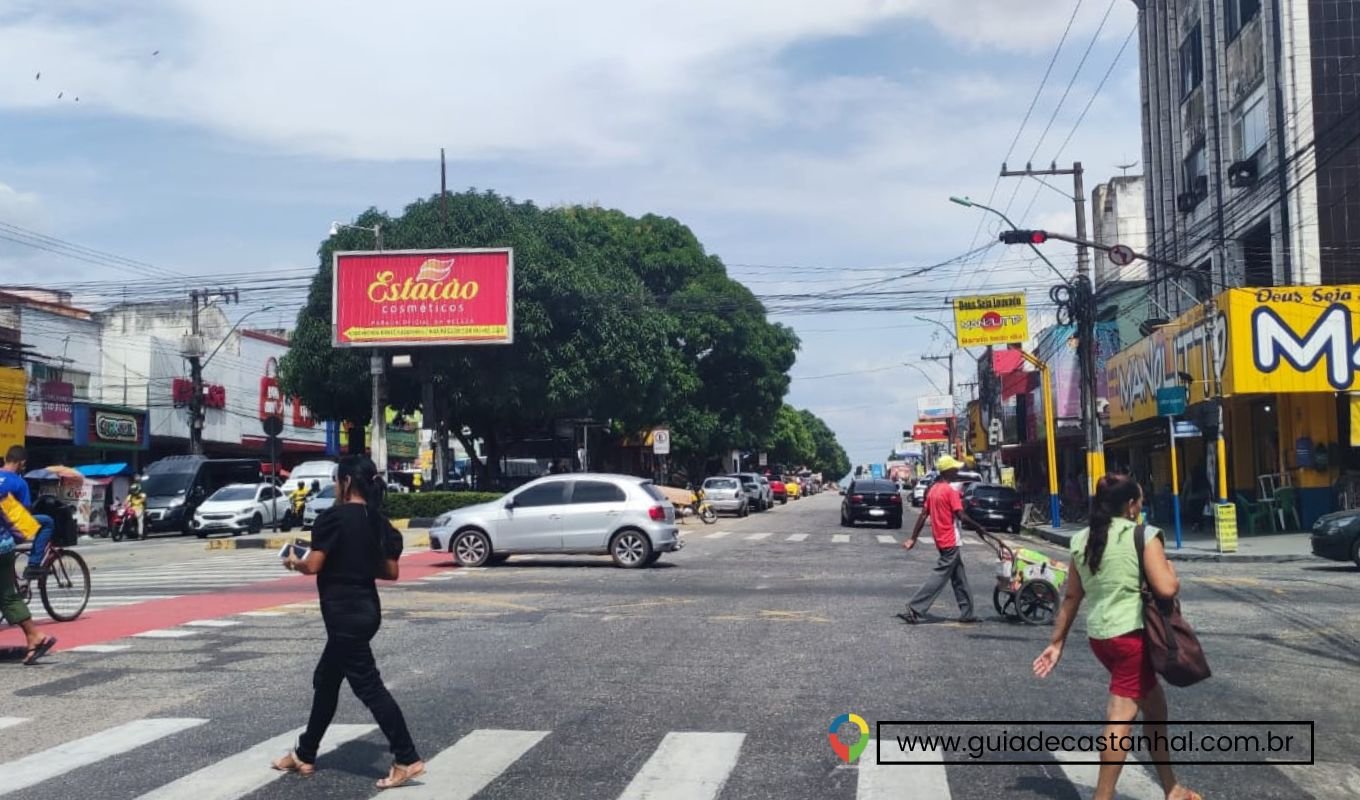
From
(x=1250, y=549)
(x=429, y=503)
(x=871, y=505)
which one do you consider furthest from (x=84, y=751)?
(x=871, y=505)

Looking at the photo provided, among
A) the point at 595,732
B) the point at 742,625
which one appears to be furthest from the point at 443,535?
the point at 595,732

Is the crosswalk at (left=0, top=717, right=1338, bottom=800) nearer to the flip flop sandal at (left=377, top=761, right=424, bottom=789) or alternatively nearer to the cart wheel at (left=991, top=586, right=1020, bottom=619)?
the flip flop sandal at (left=377, top=761, right=424, bottom=789)

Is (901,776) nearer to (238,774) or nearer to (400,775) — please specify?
(400,775)

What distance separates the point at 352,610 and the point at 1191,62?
41.9 m

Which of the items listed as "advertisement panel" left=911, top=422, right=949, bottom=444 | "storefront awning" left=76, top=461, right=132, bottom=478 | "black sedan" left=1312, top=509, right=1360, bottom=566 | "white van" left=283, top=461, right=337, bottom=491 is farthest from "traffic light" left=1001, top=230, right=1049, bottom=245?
"advertisement panel" left=911, top=422, right=949, bottom=444

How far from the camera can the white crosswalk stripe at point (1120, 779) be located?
6.75 metres

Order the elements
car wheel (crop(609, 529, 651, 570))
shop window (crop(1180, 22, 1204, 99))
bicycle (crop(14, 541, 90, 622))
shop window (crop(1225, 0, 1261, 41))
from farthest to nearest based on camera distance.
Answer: shop window (crop(1180, 22, 1204, 99))
shop window (crop(1225, 0, 1261, 41))
car wheel (crop(609, 529, 651, 570))
bicycle (crop(14, 541, 90, 622))

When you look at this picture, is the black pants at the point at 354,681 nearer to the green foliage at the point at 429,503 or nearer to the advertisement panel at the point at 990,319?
the green foliage at the point at 429,503

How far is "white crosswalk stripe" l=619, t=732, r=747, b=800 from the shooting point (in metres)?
6.79

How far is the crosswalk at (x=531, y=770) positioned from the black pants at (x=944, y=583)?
5.72 meters

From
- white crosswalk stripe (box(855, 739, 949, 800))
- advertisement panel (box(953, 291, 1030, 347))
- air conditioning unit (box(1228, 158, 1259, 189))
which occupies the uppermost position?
air conditioning unit (box(1228, 158, 1259, 189))

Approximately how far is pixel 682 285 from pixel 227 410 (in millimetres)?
20890

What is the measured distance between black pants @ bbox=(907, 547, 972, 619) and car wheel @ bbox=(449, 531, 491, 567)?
31.7 ft

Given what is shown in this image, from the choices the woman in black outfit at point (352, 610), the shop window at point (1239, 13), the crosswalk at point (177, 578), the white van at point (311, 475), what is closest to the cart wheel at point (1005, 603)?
the woman in black outfit at point (352, 610)
